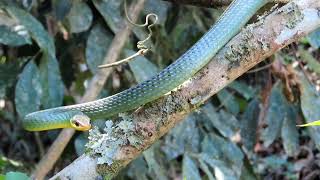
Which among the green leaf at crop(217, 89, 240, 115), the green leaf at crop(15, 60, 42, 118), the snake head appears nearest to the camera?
the snake head

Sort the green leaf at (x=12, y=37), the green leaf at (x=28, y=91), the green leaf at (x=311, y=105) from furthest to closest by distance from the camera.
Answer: the green leaf at (x=311, y=105), the green leaf at (x=28, y=91), the green leaf at (x=12, y=37)

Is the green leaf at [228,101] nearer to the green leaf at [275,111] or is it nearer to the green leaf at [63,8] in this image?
the green leaf at [275,111]

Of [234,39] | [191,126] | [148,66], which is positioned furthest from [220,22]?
[191,126]

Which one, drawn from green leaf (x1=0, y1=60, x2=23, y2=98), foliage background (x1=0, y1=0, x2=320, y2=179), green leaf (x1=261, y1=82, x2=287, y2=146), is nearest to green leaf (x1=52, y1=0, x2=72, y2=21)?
foliage background (x1=0, y1=0, x2=320, y2=179)

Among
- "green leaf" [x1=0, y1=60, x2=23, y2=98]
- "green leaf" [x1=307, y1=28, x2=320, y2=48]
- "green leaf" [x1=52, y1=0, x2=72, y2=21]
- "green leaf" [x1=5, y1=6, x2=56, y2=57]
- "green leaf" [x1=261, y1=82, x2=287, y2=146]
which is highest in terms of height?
"green leaf" [x1=307, y1=28, x2=320, y2=48]

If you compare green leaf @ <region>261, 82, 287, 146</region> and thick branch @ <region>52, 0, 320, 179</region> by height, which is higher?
thick branch @ <region>52, 0, 320, 179</region>

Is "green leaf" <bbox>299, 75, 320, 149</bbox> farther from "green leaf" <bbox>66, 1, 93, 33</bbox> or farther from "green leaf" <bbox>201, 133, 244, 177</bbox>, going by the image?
"green leaf" <bbox>66, 1, 93, 33</bbox>

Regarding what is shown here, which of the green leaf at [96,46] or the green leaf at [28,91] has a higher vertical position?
the green leaf at [96,46]

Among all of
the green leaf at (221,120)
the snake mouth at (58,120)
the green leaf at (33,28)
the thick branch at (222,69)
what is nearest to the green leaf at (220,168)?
the green leaf at (221,120)
